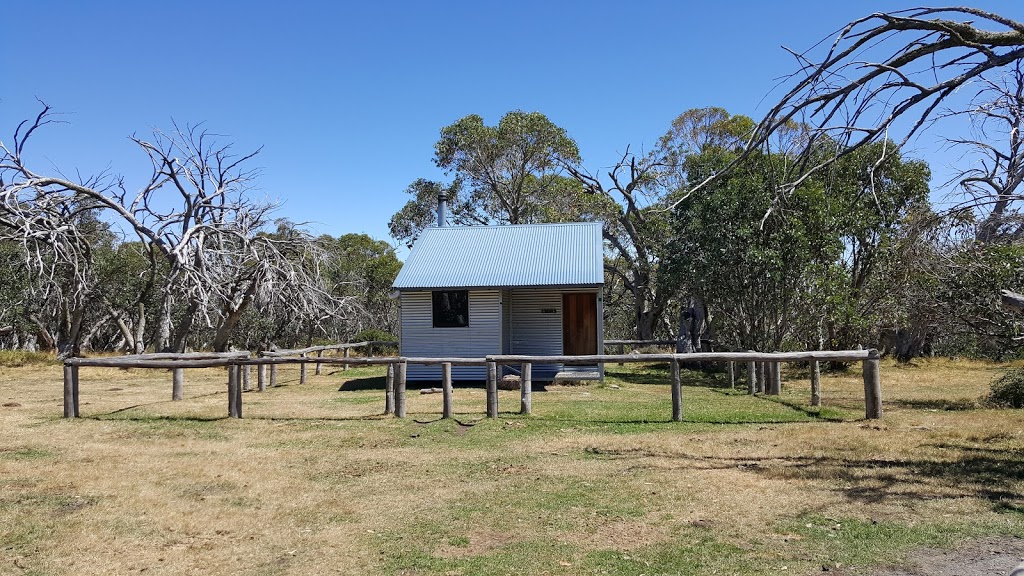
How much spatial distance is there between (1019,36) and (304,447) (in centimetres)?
870

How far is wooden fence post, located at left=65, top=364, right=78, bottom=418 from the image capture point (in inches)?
469

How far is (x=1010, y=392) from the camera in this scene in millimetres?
12805

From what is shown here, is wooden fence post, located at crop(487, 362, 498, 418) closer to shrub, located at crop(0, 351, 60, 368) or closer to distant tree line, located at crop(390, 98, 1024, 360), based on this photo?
distant tree line, located at crop(390, 98, 1024, 360)

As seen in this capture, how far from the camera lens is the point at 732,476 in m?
7.70

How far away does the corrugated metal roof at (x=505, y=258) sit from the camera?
61.7 ft

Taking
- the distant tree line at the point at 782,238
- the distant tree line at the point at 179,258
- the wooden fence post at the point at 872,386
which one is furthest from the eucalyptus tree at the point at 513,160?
the wooden fence post at the point at 872,386

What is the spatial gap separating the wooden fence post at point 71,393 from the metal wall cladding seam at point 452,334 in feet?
27.5

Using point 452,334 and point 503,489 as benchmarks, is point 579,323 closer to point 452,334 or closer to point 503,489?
point 452,334

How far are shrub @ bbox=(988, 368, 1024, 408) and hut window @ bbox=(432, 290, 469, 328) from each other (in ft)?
38.3

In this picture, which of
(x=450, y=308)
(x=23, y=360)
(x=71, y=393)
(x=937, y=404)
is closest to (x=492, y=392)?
(x=71, y=393)

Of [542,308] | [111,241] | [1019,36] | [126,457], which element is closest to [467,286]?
[542,308]

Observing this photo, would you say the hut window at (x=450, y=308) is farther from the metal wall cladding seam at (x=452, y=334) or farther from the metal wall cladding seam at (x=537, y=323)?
the metal wall cladding seam at (x=537, y=323)

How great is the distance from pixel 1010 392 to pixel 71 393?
52.1 feet

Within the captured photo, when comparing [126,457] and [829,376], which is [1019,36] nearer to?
[126,457]
